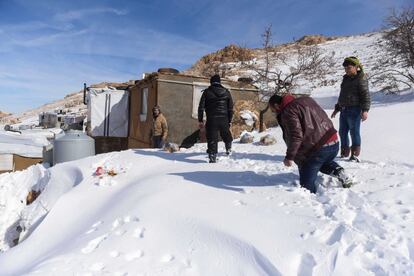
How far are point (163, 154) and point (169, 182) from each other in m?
2.39

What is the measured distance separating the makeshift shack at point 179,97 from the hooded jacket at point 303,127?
27.9 feet

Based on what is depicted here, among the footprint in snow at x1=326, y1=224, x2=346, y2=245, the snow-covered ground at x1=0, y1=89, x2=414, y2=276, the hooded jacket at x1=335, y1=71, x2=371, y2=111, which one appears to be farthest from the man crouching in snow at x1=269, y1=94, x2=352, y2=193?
the hooded jacket at x1=335, y1=71, x2=371, y2=111

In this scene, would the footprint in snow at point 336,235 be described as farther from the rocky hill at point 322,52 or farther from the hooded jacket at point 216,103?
the rocky hill at point 322,52

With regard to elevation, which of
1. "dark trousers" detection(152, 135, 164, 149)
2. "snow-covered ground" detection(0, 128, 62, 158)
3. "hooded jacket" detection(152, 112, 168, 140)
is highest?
"hooded jacket" detection(152, 112, 168, 140)

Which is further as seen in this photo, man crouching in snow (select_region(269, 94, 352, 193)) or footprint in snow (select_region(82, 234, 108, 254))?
man crouching in snow (select_region(269, 94, 352, 193))

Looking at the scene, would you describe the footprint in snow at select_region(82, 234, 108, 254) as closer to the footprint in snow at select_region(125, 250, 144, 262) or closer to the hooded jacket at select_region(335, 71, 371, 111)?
the footprint in snow at select_region(125, 250, 144, 262)

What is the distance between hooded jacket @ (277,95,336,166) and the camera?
3805 millimetres

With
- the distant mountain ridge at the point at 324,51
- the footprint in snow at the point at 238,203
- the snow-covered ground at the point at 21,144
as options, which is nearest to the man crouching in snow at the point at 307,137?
the footprint in snow at the point at 238,203

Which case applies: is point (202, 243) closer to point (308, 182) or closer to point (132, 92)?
point (308, 182)

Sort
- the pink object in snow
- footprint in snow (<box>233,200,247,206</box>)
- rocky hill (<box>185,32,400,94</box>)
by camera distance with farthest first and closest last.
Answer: rocky hill (<box>185,32,400,94</box>)
the pink object in snow
footprint in snow (<box>233,200,247,206</box>)

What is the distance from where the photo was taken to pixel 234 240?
9.98ft

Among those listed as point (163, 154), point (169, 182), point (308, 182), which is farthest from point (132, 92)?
point (308, 182)

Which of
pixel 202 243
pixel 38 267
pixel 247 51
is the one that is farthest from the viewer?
pixel 247 51

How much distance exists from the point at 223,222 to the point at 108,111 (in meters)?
13.6
